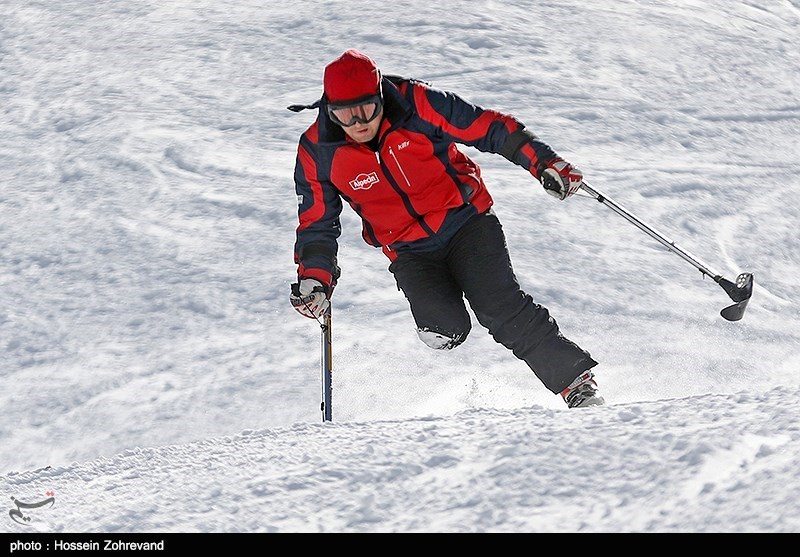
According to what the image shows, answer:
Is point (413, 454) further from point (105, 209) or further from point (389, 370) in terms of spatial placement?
point (105, 209)

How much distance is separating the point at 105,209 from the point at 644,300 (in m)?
4.13

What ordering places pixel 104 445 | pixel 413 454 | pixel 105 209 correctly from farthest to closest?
pixel 105 209, pixel 104 445, pixel 413 454

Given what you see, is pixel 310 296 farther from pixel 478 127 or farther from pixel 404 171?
pixel 478 127

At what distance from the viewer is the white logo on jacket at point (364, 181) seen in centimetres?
434

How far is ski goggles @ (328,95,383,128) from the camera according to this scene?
4.04m

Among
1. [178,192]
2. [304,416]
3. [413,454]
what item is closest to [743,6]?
[178,192]

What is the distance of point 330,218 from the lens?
4586 millimetres

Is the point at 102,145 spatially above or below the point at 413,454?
below

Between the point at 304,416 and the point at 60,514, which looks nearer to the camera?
the point at 60,514

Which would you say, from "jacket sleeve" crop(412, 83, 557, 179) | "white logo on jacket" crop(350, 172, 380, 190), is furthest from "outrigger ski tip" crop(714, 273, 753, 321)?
"white logo on jacket" crop(350, 172, 380, 190)

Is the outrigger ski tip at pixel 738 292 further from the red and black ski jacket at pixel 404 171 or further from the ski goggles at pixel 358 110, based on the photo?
the ski goggles at pixel 358 110

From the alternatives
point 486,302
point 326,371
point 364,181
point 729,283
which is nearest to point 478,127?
point 364,181

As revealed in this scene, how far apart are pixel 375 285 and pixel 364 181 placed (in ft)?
7.61

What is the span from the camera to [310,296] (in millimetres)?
4559
